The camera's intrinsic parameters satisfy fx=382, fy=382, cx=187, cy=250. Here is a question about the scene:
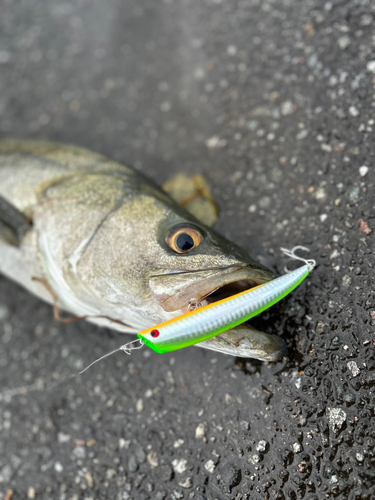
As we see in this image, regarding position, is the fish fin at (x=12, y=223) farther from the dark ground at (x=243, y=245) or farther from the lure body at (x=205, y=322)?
the lure body at (x=205, y=322)

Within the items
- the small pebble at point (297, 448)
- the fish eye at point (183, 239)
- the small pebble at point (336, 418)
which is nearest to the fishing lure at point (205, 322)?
the fish eye at point (183, 239)

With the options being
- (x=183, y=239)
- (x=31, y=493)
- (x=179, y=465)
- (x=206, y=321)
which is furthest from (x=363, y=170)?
(x=31, y=493)

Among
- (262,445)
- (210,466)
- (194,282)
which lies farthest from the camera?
(210,466)

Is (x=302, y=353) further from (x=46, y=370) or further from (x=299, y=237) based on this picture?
(x=46, y=370)

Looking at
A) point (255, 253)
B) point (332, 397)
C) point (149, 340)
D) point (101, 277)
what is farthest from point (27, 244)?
point (332, 397)

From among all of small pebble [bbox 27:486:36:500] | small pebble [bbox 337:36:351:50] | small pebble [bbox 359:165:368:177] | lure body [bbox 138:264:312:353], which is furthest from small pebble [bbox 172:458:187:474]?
small pebble [bbox 337:36:351:50]

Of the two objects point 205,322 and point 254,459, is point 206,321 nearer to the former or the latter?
point 205,322
